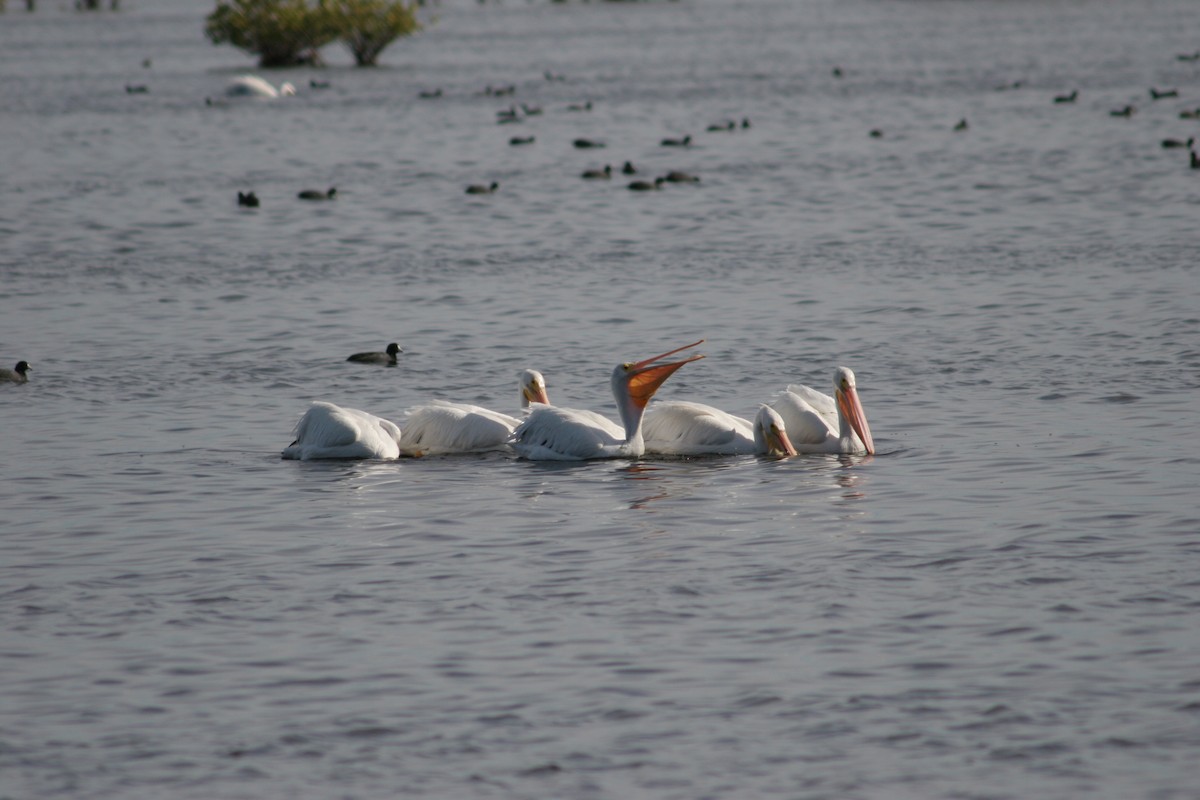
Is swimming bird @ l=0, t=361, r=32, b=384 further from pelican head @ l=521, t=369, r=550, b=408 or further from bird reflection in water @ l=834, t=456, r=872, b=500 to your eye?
bird reflection in water @ l=834, t=456, r=872, b=500

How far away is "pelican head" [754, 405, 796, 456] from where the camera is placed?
11.7 m

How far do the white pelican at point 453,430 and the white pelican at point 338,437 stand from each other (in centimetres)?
20

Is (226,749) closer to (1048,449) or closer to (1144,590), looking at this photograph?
(1144,590)

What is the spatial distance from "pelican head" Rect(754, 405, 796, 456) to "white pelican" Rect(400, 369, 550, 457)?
1609 mm

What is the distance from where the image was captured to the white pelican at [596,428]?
11875 mm

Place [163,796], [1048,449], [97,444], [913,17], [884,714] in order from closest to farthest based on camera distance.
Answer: [163,796], [884,714], [1048,449], [97,444], [913,17]

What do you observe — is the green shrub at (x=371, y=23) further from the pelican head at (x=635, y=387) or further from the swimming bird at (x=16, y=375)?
the pelican head at (x=635, y=387)

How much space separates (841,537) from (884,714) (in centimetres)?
261

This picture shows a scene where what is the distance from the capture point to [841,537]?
9648 mm

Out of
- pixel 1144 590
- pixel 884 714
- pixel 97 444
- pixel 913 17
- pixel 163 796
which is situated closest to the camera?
pixel 163 796

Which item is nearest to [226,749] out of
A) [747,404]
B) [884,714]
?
[884,714]

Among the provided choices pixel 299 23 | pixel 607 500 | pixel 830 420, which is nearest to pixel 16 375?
pixel 607 500

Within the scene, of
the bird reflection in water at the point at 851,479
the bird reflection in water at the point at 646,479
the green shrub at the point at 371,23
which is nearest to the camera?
the bird reflection in water at the point at 851,479

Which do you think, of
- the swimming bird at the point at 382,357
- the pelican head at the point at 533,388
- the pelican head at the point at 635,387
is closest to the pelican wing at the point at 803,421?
the pelican head at the point at 635,387
